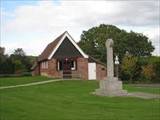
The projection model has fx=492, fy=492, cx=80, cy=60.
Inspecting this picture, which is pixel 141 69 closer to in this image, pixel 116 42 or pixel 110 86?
pixel 116 42

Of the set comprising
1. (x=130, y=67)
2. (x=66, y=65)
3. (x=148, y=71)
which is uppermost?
(x=66, y=65)

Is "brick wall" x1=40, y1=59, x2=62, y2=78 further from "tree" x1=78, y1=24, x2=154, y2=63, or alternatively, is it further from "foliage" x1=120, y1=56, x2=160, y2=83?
"tree" x1=78, y1=24, x2=154, y2=63

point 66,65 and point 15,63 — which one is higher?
point 15,63

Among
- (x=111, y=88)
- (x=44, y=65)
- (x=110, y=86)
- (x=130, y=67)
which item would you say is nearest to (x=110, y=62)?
(x=110, y=86)

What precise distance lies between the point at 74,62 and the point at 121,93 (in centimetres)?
3101

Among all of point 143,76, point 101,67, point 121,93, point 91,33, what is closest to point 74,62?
point 101,67

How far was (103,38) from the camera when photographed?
92.8m

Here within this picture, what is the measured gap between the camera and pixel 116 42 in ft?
280

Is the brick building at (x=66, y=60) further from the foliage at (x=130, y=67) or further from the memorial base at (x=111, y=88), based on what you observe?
the memorial base at (x=111, y=88)

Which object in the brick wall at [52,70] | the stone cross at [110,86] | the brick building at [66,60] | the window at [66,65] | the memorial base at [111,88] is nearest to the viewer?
the memorial base at [111,88]

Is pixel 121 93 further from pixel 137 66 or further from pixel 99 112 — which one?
pixel 137 66

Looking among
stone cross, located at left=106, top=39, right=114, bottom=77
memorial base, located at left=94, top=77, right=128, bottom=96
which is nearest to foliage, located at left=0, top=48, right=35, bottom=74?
stone cross, located at left=106, top=39, right=114, bottom=77

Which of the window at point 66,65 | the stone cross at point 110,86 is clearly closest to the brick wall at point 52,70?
the window at point 66,65

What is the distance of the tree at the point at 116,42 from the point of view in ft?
279
